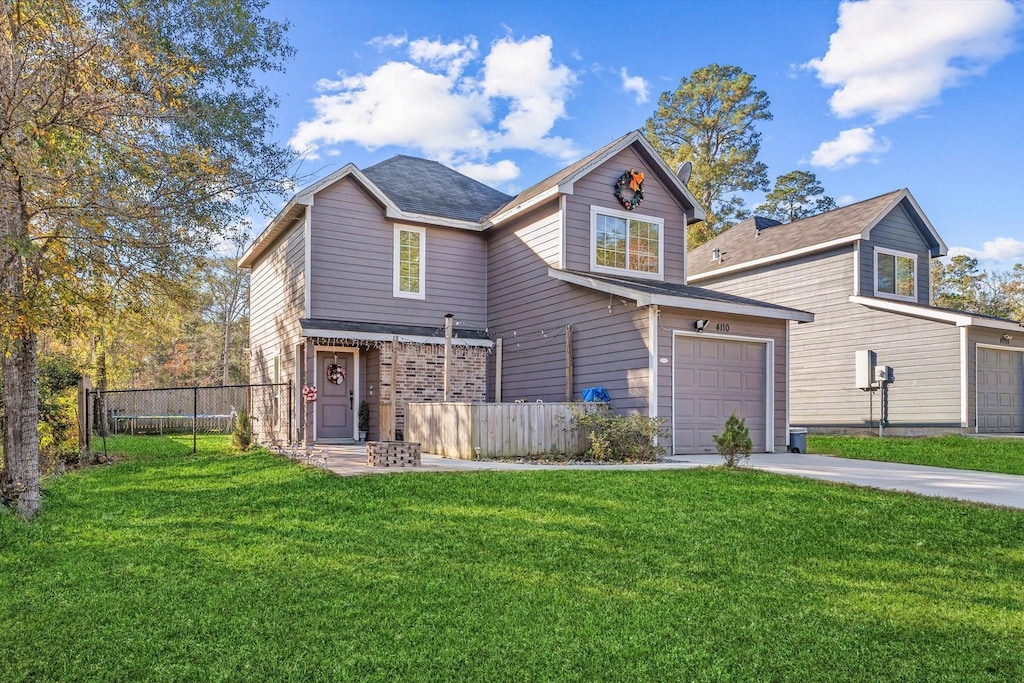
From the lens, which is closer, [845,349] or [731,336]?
[731,336]

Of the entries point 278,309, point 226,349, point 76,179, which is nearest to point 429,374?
point 278,309

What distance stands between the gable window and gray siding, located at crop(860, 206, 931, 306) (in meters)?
0.14

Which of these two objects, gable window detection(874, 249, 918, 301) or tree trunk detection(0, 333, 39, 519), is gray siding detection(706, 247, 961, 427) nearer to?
gable window detection(874, 249, 918, 301)

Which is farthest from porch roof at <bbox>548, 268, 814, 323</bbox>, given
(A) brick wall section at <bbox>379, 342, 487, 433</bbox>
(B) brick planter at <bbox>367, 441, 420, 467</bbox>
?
(B) brick planter at <bbox>367, 441, 420, 467</bbox>

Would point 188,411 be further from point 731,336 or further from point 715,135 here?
point 715,135

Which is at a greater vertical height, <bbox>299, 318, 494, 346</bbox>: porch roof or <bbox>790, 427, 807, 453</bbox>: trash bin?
<bbox>299, 318, 494, 346</bbox>: porch roof

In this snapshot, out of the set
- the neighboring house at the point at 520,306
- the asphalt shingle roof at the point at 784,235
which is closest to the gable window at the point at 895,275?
the asphalt shingle roof at the point at 784,235

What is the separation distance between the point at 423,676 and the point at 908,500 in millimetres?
6280

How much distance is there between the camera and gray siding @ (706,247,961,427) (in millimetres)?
16547

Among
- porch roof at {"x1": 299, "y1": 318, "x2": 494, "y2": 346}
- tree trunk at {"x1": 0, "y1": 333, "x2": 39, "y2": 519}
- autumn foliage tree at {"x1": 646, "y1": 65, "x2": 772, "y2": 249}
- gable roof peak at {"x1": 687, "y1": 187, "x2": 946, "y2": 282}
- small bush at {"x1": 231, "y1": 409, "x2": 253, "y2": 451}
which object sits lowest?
small bush at {"x1": 231, "y1": 409, "x2": 253, "y2": 451}

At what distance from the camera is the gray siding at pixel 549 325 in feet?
40.5

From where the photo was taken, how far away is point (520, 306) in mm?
15188

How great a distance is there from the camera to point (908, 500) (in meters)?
7.57

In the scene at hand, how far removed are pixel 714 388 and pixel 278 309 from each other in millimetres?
9987
